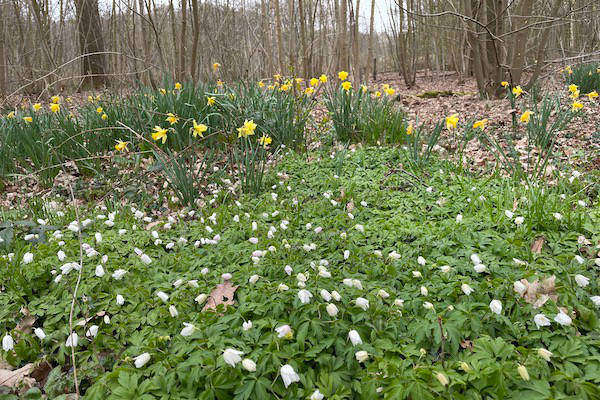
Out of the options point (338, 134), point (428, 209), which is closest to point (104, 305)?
point (428, 209)

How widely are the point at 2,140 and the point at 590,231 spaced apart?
4778 mm

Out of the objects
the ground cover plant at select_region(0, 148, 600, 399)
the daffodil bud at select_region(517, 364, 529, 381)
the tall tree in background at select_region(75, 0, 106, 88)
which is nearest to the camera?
the daffodil bud at select_region(517, 364, 529, 381)

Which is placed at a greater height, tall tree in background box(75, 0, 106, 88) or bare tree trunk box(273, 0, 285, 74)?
tall tree in background box(75, 0, 106, 88)

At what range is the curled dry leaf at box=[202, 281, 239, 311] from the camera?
186 centimetres

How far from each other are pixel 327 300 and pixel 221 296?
0.56m

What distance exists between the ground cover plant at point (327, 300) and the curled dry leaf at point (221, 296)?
0.01 meters

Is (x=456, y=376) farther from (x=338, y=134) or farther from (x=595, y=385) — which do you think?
(x=338, y=134)

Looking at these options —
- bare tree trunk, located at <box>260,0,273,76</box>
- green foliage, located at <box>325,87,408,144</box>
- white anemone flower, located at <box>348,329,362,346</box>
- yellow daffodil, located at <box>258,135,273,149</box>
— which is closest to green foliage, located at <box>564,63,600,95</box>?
green foliage, located at <box>325,87,408,144</box>

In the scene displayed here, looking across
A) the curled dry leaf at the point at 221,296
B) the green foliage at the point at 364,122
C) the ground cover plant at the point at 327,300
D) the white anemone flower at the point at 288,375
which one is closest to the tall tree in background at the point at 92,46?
the green foliage at the point at 364,122

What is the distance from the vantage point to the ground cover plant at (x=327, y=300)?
4.40 ft

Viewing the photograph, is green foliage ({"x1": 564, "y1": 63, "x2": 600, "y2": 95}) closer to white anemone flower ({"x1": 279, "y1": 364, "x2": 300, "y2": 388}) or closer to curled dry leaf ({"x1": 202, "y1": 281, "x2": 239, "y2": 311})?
curled dry leaf ({"x1": 202, "y1": 281, "x2": 239, "y2": 311})

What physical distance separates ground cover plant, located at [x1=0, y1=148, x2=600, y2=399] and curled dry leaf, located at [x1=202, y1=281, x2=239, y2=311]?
0.01 metres

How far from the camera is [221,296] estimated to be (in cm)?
189

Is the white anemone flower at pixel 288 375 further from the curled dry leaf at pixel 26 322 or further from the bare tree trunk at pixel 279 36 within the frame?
the bare tree trunk at pixel 279 36
